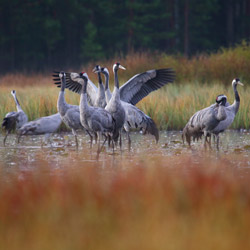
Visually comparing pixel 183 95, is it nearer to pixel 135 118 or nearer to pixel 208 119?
pixel 135 118

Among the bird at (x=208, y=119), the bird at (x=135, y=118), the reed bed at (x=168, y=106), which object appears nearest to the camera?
the bird at (x=208, y=119)

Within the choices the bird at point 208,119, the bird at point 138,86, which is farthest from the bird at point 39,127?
the bird at point 208,119

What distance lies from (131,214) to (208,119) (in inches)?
190

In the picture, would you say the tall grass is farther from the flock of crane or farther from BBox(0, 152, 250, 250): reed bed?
BBox(0, 152, 250, 250): reed bed

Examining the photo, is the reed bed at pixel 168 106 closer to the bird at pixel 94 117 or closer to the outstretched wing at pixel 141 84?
the outstretched wing at pixel 141 84

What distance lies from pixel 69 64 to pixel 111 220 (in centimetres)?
3076

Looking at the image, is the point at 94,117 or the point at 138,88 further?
the point at 138,88

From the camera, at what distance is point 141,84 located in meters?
9.73

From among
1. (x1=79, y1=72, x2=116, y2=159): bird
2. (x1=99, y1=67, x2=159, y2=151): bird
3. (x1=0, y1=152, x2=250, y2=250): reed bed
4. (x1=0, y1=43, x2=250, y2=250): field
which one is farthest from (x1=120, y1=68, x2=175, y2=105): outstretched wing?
(x1=0, y1=152, x2=250, y2=250): reed bed

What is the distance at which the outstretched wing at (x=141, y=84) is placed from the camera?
9547mm

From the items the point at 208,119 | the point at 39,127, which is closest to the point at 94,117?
the point at 39,127

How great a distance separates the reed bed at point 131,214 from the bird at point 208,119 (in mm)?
3586

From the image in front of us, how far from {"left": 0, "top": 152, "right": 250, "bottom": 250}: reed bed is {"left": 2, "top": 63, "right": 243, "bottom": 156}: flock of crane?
Answer: 323 cm

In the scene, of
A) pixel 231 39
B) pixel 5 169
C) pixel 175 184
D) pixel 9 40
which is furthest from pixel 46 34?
pixel 175 184
